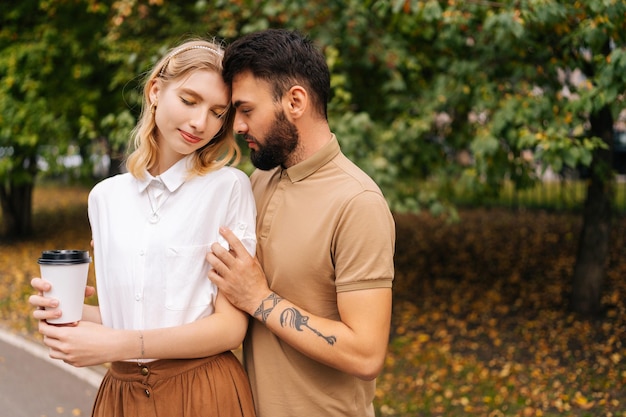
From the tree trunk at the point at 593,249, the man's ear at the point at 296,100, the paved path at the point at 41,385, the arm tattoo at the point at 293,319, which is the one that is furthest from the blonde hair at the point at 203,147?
the tree trunk at the point at 593,249

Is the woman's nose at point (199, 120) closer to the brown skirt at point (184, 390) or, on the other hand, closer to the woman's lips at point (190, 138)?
the woman's lips at point (190, 138)

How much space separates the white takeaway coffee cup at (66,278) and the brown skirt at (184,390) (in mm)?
340

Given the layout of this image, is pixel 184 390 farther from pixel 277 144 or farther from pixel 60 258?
pixel 277 144

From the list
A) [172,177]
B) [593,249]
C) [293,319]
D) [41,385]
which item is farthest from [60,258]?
[593,249]

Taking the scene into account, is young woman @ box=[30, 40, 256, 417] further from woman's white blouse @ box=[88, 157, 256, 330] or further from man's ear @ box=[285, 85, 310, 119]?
man's ear @ box=[285, 85, 310, 119]

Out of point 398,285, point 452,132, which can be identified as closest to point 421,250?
Answer: point 398,285

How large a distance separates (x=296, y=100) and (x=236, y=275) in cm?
57

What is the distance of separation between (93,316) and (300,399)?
0.73 metres

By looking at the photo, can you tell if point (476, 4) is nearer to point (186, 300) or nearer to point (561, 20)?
point (561, 20)

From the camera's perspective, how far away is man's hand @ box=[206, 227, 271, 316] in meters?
2.05

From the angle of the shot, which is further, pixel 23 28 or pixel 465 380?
pixel 23 28

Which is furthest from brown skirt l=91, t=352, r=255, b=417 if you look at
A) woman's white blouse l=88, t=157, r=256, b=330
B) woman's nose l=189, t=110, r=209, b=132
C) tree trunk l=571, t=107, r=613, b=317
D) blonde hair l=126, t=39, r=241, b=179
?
tree trunk l=571, t=107, r=613, b=317

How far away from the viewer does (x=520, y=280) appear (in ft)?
31.5

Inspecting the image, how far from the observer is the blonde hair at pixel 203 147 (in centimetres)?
212
